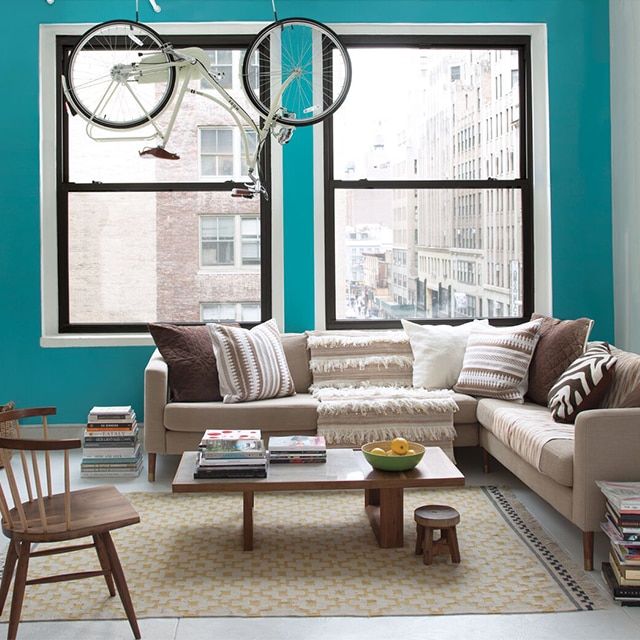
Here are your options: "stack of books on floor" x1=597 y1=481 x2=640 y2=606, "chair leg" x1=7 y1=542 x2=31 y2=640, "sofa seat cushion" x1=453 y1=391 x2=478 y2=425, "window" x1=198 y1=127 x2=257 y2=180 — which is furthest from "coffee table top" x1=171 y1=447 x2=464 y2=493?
"window" x1=198 y1=127 x2=257 y2=180

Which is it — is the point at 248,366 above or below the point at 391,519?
above

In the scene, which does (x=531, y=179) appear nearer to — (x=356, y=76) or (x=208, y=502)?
(x=356, y=76)

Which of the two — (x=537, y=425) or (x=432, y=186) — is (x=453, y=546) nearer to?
(x=537, y=425)

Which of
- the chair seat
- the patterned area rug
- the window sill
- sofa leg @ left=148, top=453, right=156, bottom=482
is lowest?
the patterned area rug

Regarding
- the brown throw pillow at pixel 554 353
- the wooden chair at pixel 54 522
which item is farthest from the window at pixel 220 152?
the wooden chair at pixel 54 522

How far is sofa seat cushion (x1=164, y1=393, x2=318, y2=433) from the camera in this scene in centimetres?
454

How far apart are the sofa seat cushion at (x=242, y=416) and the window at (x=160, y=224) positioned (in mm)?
1238

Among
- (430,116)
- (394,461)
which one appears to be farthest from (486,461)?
(430,116)

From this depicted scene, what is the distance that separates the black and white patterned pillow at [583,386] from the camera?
3.84 meters

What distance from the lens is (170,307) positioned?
5699 millimetres

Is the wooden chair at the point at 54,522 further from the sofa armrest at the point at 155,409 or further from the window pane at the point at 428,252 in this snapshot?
the window pane at the point at 428,252

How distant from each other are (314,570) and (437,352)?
6.82 feet

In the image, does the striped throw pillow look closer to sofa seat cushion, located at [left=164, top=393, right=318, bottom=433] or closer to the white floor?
sofa seat cushion, located at [left=164, top=393, right=318, bottom=433]

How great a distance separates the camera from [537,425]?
394 centimetres
